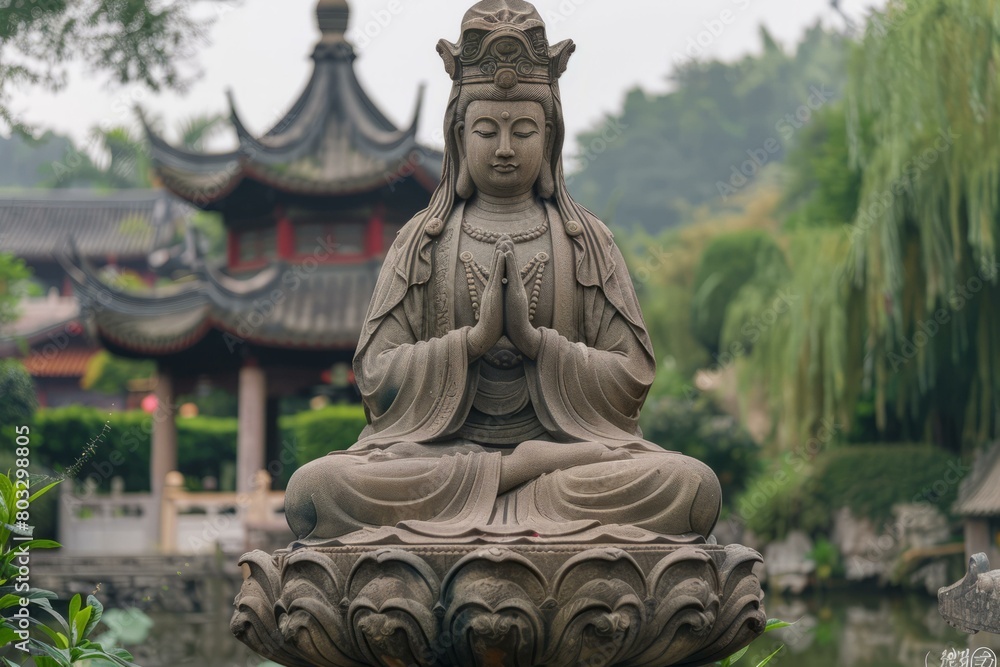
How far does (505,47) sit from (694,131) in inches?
2358

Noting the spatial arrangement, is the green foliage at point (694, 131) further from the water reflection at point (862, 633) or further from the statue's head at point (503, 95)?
the statue's head at point (503, 95)

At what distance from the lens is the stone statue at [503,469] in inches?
221

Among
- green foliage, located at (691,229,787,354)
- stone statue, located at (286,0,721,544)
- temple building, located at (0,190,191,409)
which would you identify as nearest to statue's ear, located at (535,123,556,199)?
stone statue, located at (286,0,721,544)

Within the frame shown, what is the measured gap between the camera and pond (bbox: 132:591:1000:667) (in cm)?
1316

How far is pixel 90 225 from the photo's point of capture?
40438mm

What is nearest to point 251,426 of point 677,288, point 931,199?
point 931,199

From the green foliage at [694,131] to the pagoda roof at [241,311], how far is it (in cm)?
4277

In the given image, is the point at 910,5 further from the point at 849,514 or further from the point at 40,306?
the point at 40,306

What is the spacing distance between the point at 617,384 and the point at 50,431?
1858cm

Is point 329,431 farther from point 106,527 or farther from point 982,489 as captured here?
point 982,489

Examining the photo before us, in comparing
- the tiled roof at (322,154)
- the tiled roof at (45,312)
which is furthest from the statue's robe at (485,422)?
the tiled roof at (45,312)

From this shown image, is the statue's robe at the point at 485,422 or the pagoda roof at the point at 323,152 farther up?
the pagoda roof at the point at 323,152

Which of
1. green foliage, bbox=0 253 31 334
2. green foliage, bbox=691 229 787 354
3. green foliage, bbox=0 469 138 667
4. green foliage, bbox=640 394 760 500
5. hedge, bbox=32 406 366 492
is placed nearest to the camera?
green foliage, bbox=0 469 138 667

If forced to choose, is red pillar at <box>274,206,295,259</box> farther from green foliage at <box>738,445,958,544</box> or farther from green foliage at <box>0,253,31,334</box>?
green foliage at <box>738,445,958,544</box>
